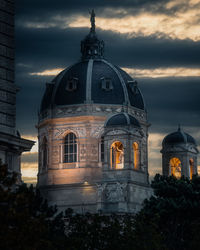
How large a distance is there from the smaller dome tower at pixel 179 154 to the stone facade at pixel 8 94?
65473 millimetres

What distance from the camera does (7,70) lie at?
160ft

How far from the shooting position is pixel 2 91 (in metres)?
48.1

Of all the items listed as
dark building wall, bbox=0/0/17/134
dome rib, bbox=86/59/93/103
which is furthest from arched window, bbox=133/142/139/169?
dark building wall, bbox=0/0/17/134

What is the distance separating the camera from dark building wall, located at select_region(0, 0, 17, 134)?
48031 millimetres

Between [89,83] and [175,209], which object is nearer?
[175,209]

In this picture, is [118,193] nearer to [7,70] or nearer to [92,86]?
[92,86]

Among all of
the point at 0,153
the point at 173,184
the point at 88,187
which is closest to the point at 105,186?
the point at 88,187

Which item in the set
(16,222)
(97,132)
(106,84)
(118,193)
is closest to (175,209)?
(118,193)

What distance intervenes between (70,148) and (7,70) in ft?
195

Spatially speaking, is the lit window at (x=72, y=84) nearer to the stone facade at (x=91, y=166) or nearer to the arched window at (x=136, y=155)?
the stone facade at (x=91, y=166)

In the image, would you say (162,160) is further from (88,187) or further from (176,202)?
(176,202)

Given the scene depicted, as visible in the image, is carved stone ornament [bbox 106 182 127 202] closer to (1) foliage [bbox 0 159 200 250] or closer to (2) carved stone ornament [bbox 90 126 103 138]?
(1) foliage [bbox 0 159 200 250]

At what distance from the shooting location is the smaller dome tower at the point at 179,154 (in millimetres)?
112812

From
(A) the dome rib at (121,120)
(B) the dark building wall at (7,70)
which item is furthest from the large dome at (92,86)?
(B) the dark building wall at (7,70)
